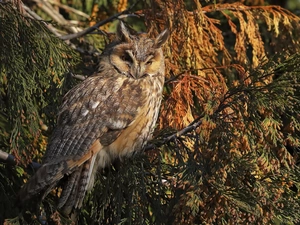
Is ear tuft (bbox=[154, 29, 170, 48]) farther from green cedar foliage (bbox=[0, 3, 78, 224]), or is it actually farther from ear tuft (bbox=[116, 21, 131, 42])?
green cedar foliage (bbox=[0, 3, 78, 224])

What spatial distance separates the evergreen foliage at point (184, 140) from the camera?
8.30 feet

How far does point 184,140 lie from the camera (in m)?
2.80

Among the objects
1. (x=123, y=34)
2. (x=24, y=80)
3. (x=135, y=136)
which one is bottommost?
(x=135, y=136)

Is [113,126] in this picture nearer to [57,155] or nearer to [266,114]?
[57,155]

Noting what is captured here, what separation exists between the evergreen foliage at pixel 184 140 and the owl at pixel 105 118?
0.24 ft

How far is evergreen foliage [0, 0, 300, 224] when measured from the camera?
8.30ft

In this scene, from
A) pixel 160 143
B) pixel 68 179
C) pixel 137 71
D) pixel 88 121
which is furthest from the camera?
pixel 137 71

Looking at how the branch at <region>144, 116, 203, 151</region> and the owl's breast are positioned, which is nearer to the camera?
the branch at <region>144, 116, 203, 151</region>

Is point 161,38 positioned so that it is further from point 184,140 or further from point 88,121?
point 184,140

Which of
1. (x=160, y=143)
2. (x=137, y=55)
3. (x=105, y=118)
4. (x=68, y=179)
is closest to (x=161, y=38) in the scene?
(x=137, y=55)

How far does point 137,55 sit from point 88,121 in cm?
46

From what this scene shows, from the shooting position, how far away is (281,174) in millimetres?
2643

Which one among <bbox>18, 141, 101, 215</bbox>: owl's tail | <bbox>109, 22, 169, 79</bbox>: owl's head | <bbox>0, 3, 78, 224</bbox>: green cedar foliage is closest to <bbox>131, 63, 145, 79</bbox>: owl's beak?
<bbox>109, 22, 169, 79</bbox>: owl's head

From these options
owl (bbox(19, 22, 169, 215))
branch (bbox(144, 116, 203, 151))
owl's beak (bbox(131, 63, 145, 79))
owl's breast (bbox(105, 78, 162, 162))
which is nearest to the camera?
branch (bbox(144, 116, 203, 151))
